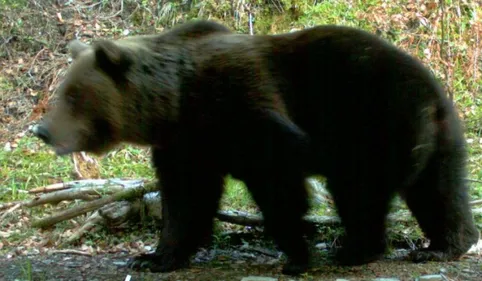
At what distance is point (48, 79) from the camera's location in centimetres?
979

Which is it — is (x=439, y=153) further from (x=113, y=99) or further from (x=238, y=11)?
(x=238, y=11)

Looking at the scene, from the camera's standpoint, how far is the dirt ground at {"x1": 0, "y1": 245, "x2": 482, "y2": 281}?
4.69m

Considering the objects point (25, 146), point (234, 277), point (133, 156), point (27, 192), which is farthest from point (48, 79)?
point (234, 277)

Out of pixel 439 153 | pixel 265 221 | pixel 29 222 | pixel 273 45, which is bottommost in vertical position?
pixel 29 222

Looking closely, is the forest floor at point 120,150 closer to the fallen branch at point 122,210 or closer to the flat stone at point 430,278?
the flat stone at point 430,278

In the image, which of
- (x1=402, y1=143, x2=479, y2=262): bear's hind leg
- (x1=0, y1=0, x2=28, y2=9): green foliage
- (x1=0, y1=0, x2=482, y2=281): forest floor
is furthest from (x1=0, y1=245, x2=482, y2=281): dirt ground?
(x1=0, y1=0, x2=28, y2=9): green foliage

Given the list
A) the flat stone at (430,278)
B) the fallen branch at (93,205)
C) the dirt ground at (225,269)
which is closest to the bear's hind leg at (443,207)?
the dirt ground at (225,269)

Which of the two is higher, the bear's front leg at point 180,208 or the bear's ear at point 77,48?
the bear's ear at point 77,48

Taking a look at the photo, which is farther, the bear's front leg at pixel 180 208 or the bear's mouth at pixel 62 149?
the bear's front leg at pixel 180 208

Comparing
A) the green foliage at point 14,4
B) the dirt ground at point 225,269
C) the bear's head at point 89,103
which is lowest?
the dirt ground at point 225,269

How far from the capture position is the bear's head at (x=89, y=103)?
179 inches

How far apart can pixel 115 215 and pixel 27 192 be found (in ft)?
5.61

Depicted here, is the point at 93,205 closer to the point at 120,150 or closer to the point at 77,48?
the point at 77,48

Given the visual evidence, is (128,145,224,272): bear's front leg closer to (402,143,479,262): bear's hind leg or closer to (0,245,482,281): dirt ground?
(0,245,482,281): dirt ground
